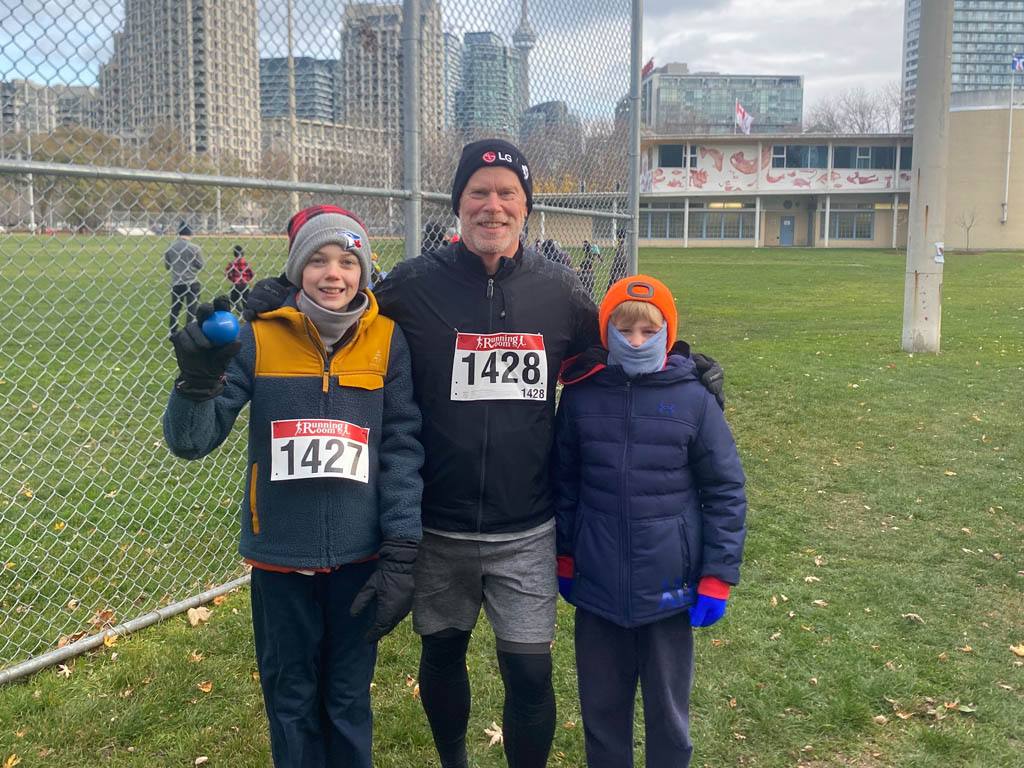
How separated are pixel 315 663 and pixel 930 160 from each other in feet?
37.2

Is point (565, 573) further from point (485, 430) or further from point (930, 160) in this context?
point (930, 160)

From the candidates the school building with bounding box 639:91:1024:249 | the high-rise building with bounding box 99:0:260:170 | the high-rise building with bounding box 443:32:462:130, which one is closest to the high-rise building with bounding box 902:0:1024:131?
the school building with bounding box 639:91:1024:249

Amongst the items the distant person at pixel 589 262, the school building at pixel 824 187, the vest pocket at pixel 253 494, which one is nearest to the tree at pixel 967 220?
the school building at pixel 824 187

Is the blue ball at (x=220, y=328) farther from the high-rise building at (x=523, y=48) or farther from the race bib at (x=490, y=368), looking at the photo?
the high-rise building at (x=523, y=48)

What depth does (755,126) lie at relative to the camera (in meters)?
98.4

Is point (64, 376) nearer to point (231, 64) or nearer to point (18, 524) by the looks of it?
point (18, 524)

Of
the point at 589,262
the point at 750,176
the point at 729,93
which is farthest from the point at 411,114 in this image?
the point at 729,93

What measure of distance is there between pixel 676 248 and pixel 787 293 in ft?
106

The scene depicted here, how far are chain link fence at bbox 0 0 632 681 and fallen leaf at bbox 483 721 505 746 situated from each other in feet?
5.83

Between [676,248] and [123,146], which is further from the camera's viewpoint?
[676,248]

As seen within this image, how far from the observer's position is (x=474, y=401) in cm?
259

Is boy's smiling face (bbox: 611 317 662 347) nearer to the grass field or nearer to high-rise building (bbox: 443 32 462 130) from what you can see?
the grass field

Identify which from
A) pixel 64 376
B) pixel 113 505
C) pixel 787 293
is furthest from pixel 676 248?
pixel 113 505

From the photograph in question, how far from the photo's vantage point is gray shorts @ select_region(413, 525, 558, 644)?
2.66 m
